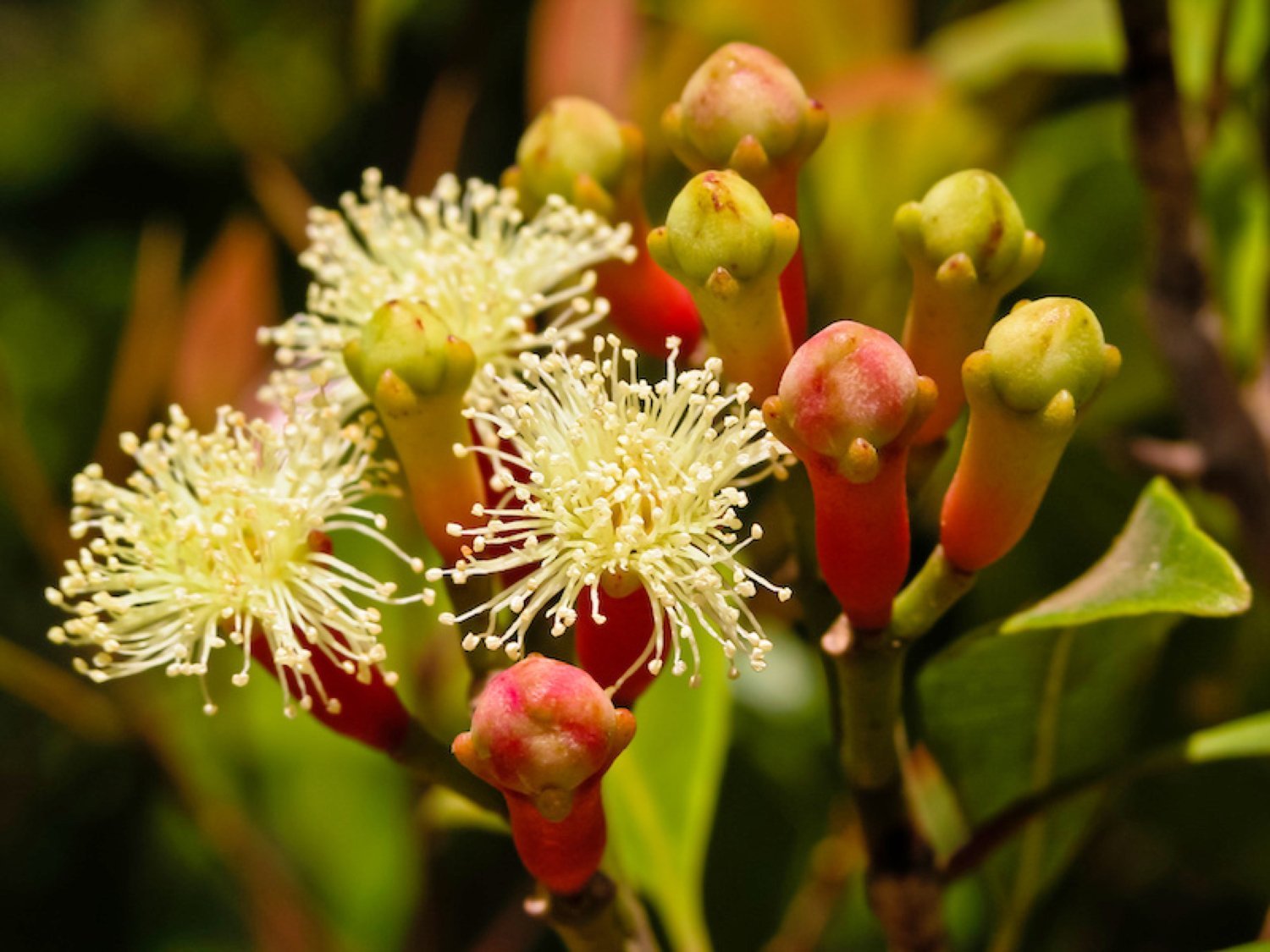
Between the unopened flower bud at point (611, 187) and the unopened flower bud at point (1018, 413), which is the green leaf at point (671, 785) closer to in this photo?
the unopened flower bud at point (611, 187)

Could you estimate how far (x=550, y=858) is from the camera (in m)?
0.80

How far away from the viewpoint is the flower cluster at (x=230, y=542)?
916 mm

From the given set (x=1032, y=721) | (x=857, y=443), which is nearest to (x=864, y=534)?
(x=857, y=443)

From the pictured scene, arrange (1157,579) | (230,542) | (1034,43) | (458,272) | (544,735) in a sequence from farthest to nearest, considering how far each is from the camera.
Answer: (1034,43) < (458,272) < (230,542) < (1157,579) < (544,735)

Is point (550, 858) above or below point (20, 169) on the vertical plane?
below

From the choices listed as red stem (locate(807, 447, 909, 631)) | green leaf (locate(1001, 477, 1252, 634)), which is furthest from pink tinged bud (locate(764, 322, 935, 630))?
green leaf (locate(1001, 477, 1252, 634))

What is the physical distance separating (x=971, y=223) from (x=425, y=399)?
0.33 meters

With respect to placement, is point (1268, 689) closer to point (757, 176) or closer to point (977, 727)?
point (977, 727)

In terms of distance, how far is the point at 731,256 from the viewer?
800mm

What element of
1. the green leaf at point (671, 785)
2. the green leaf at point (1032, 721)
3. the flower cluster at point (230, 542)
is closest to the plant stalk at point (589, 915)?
the flower cluster at point (230, 542)

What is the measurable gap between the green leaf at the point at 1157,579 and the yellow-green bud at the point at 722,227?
0.27 meters

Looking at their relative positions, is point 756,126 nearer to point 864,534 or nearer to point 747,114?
point 747,114

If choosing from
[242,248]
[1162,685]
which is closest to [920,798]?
[1162,685]

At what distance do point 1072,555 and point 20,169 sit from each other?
184 centimetres
